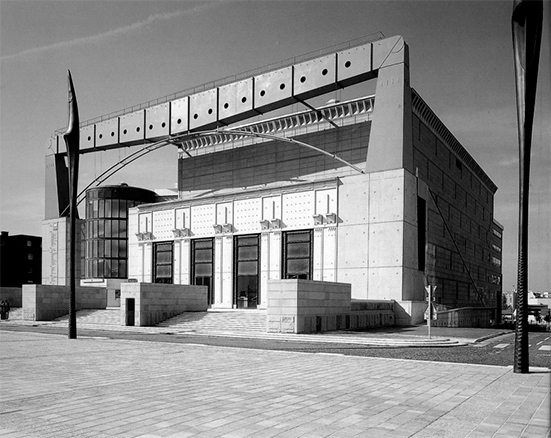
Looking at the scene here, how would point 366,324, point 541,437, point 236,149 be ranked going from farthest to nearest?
1. point 236,149
2. point 366,324
3. point 541,437

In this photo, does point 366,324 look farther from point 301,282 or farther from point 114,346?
point 114,346

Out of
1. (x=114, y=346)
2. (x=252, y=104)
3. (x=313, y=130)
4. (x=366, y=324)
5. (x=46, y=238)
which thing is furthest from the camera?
(x=46, y=238)

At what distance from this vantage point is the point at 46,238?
55.3 m

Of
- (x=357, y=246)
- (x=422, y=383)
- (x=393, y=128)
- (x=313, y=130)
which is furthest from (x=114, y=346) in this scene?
(x=313, y=130)

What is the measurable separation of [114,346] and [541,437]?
15339 mm

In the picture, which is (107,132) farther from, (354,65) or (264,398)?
(264,398)

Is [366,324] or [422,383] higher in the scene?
[422,383]

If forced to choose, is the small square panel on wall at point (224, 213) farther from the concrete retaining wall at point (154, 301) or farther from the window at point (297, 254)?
the concrete retaining wall at point (154, 301)

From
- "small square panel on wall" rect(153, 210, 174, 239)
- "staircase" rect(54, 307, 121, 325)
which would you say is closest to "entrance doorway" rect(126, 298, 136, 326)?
"staircase" rect(54, 307, 121, 325)

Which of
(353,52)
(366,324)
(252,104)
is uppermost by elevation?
(353,52)

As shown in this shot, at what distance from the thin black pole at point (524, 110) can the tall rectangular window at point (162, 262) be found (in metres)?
39.9

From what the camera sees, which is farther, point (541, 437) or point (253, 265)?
point (253, 265)

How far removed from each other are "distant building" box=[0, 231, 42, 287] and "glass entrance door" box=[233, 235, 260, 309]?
6677cm

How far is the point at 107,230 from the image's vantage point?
194 feet
